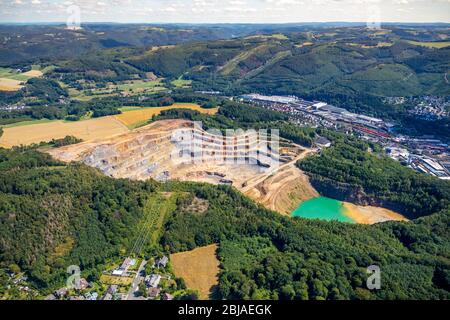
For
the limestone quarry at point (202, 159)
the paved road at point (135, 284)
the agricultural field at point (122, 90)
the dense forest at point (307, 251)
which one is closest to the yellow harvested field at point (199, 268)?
the dense forest at point (307, 251)

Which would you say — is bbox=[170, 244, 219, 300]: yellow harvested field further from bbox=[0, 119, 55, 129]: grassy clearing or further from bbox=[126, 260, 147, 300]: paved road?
bbox=[0, 119, 55, 129]: grassy clearing

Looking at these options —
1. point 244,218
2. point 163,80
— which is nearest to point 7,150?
point 244,218

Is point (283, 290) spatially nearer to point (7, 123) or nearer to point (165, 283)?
point (165, 283)

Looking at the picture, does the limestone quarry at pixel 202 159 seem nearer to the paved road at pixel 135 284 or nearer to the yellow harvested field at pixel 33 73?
the paved road at pixel 135 284

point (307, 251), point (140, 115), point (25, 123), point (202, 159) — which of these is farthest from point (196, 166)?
point (25, 123)
